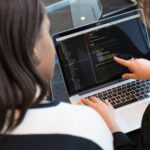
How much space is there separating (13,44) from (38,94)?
145 millimetres

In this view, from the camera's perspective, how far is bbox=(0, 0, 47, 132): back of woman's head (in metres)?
0.67

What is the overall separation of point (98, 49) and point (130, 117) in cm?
28

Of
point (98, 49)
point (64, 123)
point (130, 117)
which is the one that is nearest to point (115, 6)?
point (98, 49)

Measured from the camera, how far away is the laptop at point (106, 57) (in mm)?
1205

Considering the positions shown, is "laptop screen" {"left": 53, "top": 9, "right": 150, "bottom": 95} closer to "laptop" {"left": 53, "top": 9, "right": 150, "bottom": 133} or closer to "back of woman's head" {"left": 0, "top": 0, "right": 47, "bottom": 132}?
"laptop" {"left": 53, "top": 9, "right": 150, "bottom": 133}

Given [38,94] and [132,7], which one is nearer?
[38,94]

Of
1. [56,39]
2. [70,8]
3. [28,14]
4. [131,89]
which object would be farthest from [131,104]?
[28,14]

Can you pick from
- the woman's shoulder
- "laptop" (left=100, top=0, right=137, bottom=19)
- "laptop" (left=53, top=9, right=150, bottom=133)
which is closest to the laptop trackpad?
"laptop" (left=53, top=9, right=150, bottom=133)

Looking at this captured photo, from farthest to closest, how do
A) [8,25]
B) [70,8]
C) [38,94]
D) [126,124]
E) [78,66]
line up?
1. [70,8]
2. [78,66]
3. [126,124]
4. [38,94]
5. [8,25]

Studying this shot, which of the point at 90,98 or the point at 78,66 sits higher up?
the point at 78,66

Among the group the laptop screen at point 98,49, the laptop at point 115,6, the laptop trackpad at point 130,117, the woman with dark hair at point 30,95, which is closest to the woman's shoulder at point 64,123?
the woman with dark hair at point 30,95

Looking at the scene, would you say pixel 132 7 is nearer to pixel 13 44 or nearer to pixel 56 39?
pixel 56 39

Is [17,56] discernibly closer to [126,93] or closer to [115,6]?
[126,93]

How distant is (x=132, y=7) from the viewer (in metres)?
1.27
